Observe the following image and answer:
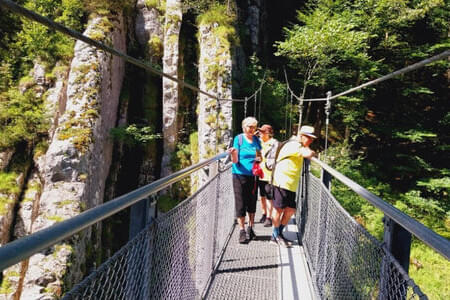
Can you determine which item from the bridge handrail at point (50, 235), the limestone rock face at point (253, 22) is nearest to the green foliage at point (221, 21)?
the limestone rock face at point (253, 22)

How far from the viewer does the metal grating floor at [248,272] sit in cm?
169

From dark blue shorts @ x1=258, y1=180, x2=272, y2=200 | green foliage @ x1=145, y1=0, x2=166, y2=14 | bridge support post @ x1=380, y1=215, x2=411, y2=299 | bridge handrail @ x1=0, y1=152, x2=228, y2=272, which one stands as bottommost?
dark blue shorts @ x1=258, y1=180, x2=272, y2=200

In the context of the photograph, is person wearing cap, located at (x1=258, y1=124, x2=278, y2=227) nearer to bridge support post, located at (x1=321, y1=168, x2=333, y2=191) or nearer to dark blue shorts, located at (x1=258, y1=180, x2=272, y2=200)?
dark blue shorts, located at (x1=258, y1=180, x2=272, y2=200)

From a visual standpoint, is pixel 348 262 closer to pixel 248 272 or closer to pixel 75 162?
pixel 248 272

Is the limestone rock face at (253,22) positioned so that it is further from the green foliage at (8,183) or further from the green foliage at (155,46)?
the green foliage at (8,183)

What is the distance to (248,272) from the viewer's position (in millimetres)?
1930

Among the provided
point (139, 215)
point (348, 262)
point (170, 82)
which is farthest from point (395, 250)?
point (170, 82)

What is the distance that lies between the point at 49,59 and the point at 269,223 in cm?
791

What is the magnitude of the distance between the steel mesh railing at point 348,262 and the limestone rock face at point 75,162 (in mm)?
5339

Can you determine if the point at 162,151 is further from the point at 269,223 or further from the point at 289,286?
the point at 289,286

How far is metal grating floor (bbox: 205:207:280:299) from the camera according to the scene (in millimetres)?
1693

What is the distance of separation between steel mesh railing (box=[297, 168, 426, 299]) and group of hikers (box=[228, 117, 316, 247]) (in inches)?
8.6

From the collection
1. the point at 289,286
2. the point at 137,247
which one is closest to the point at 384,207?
the point at 137,247

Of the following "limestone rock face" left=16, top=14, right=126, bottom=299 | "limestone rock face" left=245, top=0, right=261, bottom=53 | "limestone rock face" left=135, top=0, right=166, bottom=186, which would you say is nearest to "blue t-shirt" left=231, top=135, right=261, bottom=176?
"limestone rock face" left=16, top=14, right=126, bottom=299
